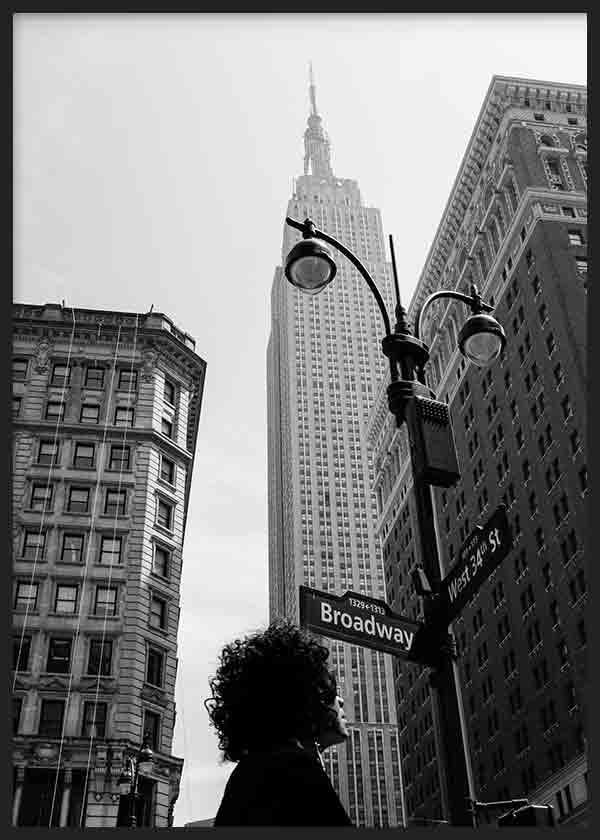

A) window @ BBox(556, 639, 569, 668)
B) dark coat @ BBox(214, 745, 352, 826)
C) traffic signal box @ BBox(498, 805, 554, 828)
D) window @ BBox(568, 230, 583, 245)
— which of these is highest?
window @ BBox(568, 230, 583, 245)

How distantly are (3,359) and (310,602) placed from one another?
14.2 feet

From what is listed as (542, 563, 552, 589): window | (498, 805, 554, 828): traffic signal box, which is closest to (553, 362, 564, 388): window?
(542, 563, 552, 589): window

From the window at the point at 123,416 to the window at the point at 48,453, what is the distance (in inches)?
160

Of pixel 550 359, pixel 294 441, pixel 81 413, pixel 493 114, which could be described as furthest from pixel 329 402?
pixel 81 413

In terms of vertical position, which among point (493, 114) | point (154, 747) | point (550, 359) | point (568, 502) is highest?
point (493, 114)

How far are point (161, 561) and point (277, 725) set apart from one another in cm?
4645

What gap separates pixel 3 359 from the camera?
176 inches

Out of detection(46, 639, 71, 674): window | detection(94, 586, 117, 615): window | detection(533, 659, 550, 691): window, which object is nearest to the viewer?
detection(46, 639, 71, 674): window

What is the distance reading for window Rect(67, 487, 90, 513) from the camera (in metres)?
49.1

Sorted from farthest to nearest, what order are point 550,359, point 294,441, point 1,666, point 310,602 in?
point 294,441 → point 550,359 → point 310,602 → point 1,666

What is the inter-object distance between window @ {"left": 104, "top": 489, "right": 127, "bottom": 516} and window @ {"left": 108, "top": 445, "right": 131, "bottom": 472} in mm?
1636

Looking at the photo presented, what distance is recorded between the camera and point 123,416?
53.9 metres

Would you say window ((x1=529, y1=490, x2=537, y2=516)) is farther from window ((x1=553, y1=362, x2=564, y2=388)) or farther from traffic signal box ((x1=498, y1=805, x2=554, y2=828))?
traffic signal box ((x1=498, y1=805, x2=554, y2=828))

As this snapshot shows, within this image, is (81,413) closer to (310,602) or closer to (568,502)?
(568,502)
